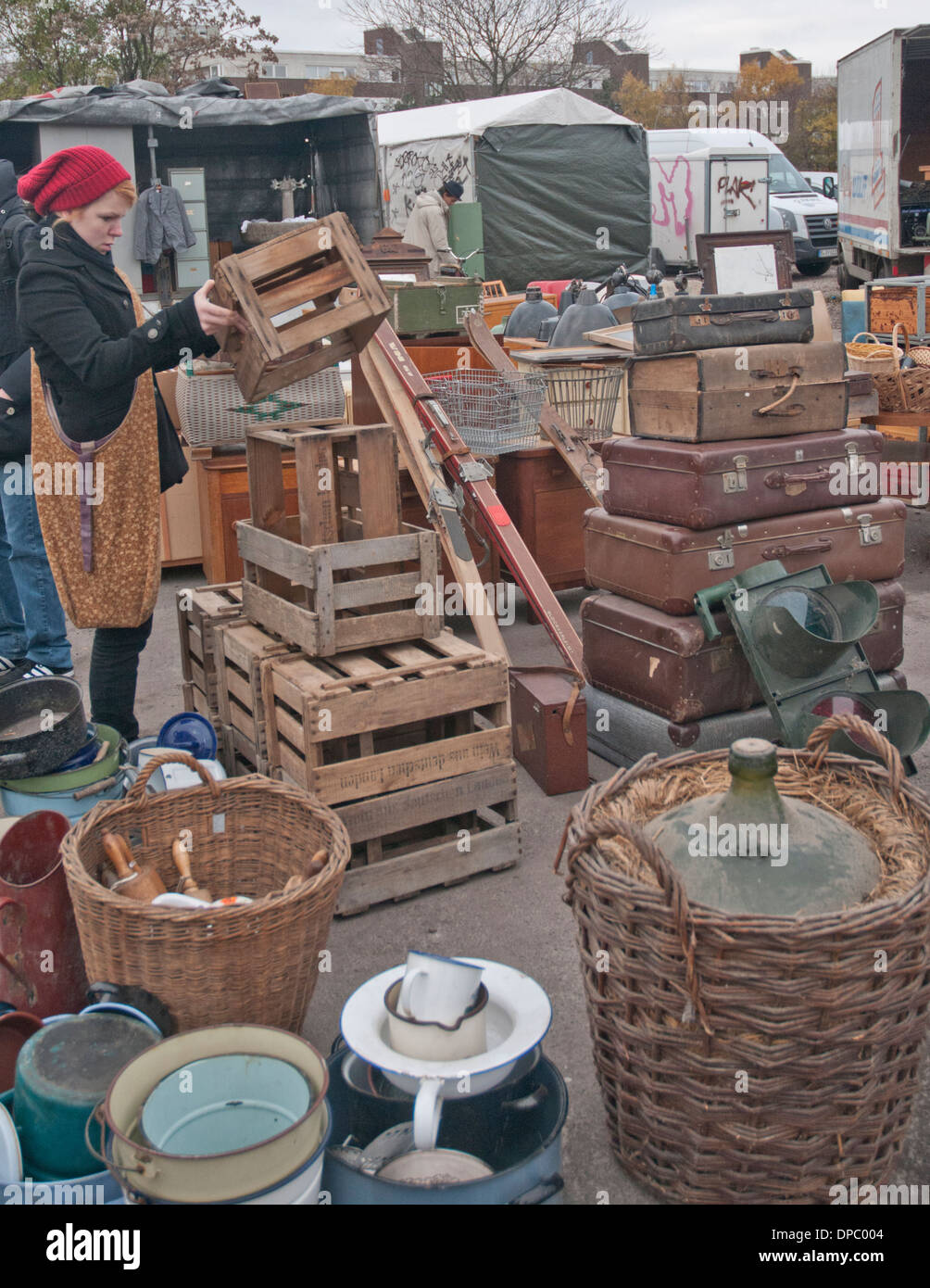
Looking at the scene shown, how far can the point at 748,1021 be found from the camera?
1.87 meters

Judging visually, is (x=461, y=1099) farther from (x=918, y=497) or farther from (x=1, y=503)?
(x=918, y=497)

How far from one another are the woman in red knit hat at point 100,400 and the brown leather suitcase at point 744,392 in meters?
1.55

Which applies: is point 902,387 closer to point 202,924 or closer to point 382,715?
point 382,715

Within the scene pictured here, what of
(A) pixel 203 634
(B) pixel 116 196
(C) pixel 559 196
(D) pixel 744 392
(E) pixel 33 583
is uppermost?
(C) pixel 559 196

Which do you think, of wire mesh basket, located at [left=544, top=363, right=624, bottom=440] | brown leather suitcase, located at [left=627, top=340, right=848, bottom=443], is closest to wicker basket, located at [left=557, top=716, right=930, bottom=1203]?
brown leather suitcase, located at [left=627, top=340, right=848, bottom=443]

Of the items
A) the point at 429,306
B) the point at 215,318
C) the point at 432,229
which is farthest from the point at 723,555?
the point at 432,229

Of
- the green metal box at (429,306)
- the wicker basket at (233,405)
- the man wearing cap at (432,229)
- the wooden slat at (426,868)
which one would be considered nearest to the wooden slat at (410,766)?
the wooden slat at (426,868)

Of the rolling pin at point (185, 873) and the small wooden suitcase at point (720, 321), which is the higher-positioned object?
the small wooden suitcase at point (720, 321)

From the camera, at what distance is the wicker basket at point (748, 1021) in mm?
1843

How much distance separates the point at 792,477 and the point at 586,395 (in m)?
2.47

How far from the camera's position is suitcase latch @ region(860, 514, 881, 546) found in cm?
421

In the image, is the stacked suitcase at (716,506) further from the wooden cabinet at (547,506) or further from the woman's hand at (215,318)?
the wooden cabinet at (547,506)

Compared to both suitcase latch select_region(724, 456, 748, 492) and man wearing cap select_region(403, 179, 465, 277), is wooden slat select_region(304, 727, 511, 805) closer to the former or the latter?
suitcase latch select_region(724, 456, 748, 492)
